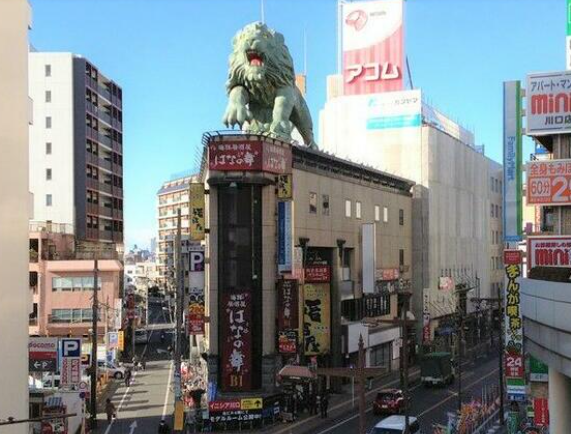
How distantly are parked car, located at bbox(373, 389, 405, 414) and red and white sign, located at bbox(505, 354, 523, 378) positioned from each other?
941 centimetres

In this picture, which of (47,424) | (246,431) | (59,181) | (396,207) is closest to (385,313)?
(396,207)

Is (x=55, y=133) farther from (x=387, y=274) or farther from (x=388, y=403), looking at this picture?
(x=388, y=403)

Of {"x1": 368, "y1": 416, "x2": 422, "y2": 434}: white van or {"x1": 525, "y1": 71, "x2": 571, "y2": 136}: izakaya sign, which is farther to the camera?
A: {"x1": 525, "y1": 71, "x2": 571, "y2": 136}: izakaya sign

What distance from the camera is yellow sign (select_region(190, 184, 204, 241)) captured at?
41.1 meters

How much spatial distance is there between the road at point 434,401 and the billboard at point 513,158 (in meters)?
11.3

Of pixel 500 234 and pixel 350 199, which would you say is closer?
pixel 350 199

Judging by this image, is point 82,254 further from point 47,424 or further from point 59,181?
point 47,424

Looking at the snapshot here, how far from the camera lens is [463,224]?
79250 millimetres

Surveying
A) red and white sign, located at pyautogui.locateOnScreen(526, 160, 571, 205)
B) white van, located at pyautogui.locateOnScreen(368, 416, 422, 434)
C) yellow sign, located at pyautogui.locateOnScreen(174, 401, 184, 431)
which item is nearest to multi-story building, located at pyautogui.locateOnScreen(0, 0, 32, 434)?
yellow sign, located at pyautogui.locateOnScreen(174, 401, 184, 431)

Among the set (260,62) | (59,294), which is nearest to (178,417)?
(260,62)

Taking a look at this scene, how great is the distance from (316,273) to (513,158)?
49.8 ft

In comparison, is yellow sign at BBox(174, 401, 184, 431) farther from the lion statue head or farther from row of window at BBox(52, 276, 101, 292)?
row of window at BBox(52, 276, 101, 292)

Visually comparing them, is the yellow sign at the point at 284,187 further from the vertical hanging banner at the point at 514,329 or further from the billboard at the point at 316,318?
the vertical hanging banner at the point at 514,329

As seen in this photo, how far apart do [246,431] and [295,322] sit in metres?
7.12
